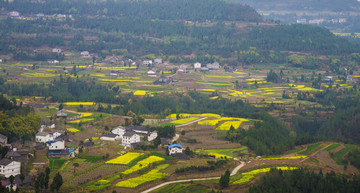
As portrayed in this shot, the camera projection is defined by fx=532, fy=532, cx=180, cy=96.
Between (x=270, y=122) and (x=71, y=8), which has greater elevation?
(x=71, y=8)

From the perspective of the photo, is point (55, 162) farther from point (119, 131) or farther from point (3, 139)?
point (119, 131)

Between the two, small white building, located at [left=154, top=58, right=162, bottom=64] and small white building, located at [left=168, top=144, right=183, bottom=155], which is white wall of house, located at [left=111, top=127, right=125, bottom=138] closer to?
small white building, located at [left=168, top=144, right=183, bottom=155]

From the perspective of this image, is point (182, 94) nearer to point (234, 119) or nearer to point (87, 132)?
point (234, 119)

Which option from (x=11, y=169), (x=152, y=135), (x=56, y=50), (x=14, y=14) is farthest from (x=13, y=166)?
(x=14, y=14)

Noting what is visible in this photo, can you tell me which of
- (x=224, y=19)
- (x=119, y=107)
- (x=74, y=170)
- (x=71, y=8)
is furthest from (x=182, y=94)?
(x=71, y=8)

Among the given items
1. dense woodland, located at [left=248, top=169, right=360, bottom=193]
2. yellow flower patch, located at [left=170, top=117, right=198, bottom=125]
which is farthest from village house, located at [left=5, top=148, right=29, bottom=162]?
yellow flower patch, located at [left=170, top=117, right=198, bottom=125]
